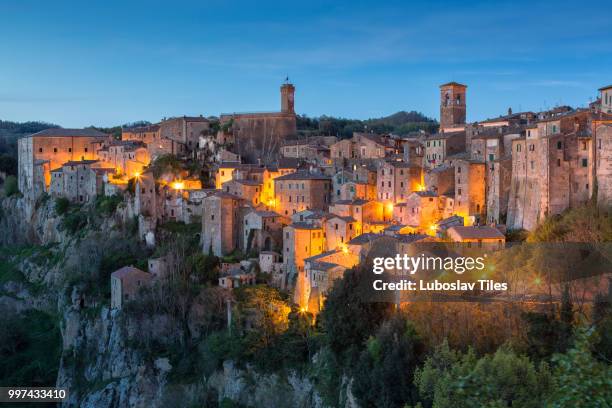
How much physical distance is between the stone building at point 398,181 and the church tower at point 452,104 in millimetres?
10196

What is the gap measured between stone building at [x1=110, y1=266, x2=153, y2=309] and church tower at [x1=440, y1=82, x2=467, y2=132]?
860 inches

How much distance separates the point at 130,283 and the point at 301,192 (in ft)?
34.3

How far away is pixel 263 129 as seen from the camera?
5834cm

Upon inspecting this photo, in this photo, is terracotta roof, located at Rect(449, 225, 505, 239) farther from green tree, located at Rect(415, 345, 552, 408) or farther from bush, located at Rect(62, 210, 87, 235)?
bush, located at Rect(62, 210, 87, 235)

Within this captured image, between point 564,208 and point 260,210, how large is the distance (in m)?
16.6

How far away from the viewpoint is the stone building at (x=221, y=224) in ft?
138

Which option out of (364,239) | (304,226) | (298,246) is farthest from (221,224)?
(364,239)

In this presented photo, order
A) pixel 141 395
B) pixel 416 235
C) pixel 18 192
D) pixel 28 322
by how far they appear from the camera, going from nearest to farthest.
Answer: pixel 416 235
pixel 141 395
pixel 28 322
pixel 18 192

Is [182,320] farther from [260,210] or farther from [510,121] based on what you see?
[510,121]

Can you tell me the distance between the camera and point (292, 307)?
35438 mm

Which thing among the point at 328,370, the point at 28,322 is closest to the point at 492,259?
the point at 328,370

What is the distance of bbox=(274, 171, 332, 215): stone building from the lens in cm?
4369

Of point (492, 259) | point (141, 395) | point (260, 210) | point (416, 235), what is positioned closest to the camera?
point (492, 259)

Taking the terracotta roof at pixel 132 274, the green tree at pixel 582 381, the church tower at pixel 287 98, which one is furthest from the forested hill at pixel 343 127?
the green tree at pixel 582 381
